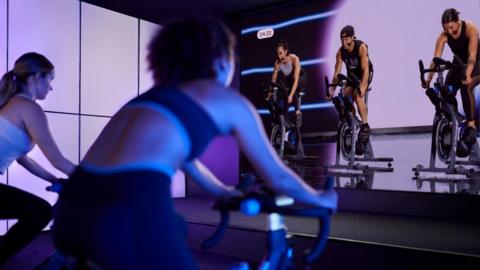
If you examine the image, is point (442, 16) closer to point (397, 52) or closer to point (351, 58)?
point (397, 52)

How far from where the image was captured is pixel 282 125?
220 inches

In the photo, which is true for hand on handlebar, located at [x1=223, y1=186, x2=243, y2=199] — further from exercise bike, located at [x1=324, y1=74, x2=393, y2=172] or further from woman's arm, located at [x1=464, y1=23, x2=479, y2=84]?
exercise bike, located at [x1=324, y1=74, x2=393, y2=172]

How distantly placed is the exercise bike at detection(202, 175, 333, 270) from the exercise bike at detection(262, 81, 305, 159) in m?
4.08

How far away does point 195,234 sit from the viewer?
3674 mm

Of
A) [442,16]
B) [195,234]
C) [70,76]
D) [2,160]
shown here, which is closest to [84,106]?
[70,76]

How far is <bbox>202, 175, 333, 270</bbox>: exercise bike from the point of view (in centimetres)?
111

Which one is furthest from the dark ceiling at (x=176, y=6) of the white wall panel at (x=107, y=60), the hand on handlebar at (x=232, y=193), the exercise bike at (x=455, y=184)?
the hand on handlebar at (x=232, y=193)

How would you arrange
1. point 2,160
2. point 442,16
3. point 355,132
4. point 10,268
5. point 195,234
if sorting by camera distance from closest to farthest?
point 2,160, point 10,268, point 195,234, point 442,16, point 355,132

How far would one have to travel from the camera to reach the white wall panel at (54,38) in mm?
4316

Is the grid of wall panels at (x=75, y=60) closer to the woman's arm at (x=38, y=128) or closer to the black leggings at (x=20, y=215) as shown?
the black leggings at (x=20, y=215)

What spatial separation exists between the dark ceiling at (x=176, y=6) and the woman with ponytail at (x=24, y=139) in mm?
3558

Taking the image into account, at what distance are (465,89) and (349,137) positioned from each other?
131 centimetres

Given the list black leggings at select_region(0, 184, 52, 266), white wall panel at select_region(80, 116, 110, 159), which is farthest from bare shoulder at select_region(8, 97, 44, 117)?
white wall panel at select_region(80, 116, 110, 159)

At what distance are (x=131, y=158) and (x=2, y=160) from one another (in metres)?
1.16
